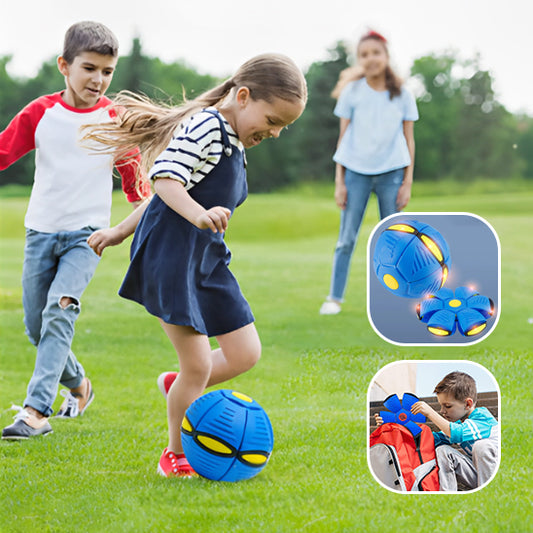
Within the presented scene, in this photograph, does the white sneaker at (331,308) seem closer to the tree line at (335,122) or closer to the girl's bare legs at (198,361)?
the girl's bare legs at (198,361)

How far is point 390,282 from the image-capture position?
128 inches

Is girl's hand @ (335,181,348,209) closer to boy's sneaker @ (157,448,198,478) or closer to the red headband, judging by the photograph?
the red headband

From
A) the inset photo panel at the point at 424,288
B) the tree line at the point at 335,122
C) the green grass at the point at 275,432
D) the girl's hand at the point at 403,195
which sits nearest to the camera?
the green grass at the point at 275,432

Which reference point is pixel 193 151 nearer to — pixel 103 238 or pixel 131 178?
pixel 103 238

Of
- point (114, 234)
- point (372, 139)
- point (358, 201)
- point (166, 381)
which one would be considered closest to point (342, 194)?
point (358, 201)

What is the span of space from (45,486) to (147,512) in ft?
1.76

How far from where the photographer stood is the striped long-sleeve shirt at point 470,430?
8.59 ft

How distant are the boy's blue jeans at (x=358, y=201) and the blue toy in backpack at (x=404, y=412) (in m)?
3.03

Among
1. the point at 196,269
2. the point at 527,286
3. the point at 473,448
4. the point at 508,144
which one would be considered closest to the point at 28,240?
→ the point at 196,269

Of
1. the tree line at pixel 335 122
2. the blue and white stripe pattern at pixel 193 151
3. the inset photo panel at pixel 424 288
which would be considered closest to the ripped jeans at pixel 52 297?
the blue and white stripe pattern at pixel 193 151

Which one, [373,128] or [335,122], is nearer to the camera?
[373,128]

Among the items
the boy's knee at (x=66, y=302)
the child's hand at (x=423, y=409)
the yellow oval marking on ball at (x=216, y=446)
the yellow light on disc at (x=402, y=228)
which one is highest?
the yellow light on disc at (x=402, y=228)

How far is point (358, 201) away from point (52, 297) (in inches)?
108

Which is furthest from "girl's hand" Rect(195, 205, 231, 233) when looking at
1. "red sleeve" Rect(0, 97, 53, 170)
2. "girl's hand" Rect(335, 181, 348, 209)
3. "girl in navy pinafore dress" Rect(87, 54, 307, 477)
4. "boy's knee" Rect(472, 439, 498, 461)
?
"girl's hand" Rect(335, 181, 348, 209)
